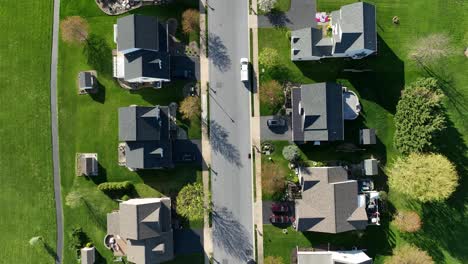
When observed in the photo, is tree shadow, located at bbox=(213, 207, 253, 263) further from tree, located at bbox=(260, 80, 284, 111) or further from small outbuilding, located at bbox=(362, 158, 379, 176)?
small outbuilding, located at bbox=(362, 158, 379, 176)

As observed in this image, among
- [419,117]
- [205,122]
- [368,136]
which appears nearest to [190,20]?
[205,122]

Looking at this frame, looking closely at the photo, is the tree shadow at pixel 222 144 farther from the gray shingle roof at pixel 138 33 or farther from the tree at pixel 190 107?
the gray shingle roof at pixel 138 33

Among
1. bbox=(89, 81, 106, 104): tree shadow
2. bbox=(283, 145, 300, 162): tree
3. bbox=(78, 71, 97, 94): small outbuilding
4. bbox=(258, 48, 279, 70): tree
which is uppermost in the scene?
bbox=(258, 48, 279, 70): tree

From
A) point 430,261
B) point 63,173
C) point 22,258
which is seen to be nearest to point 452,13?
point 430,261

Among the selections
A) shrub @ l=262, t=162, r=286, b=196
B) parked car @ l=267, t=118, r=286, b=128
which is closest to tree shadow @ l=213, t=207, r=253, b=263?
shrub @ l=262, t=162, r=286, b=196

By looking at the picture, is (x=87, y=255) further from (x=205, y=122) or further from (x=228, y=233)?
(x=205, y=122)

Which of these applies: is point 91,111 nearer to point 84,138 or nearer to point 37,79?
point 84,138

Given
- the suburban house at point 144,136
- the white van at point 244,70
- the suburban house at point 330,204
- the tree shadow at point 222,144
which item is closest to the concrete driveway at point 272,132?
the tree shadow at point 222,144
